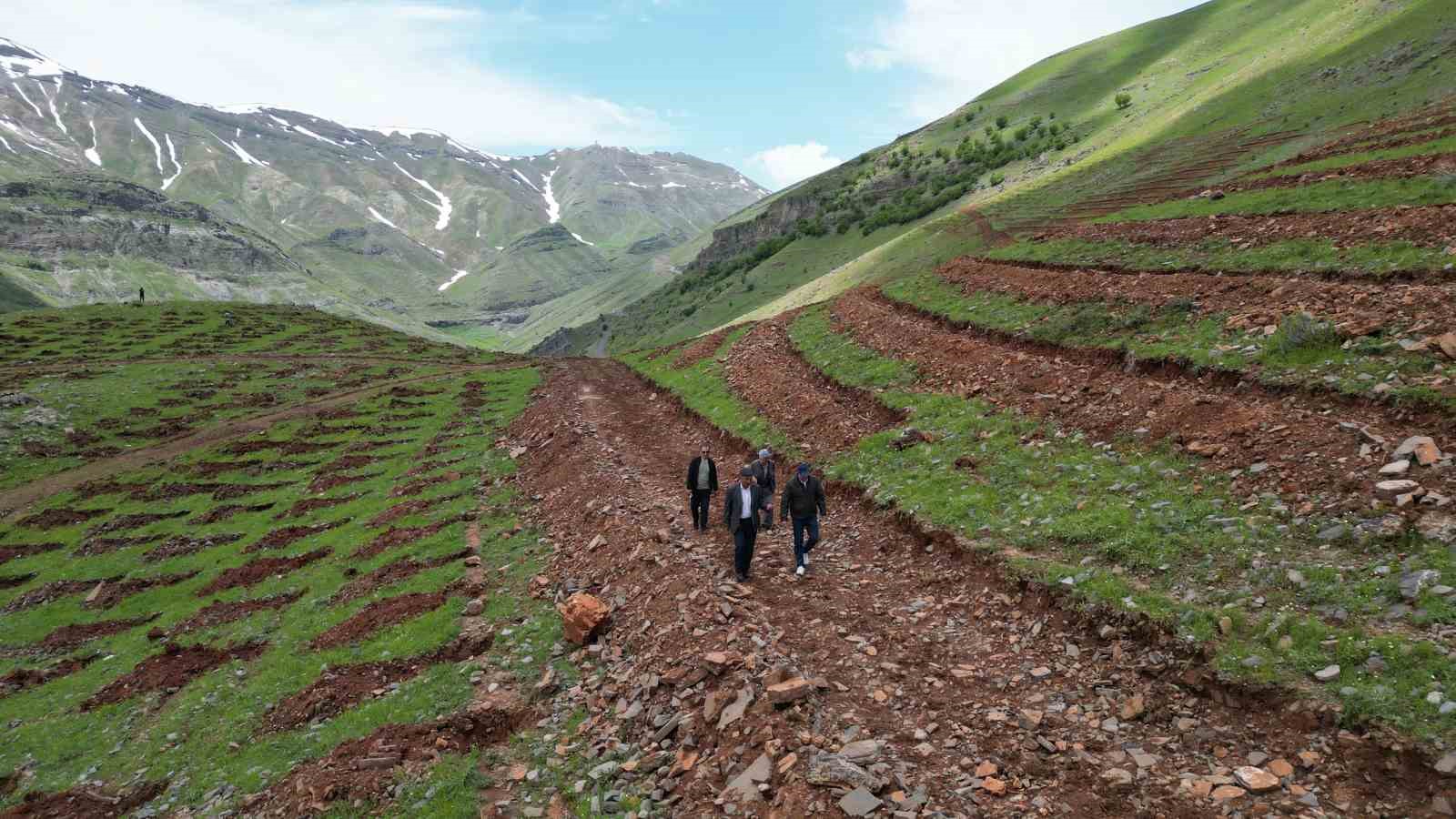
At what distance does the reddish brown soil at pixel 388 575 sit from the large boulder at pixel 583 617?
9326 mm

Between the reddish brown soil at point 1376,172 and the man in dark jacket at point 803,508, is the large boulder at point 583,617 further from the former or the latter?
the reddish brown soil at point 1376,172

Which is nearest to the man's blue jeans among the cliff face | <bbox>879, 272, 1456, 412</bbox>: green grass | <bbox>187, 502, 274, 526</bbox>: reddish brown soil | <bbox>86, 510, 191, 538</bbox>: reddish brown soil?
<bbox>879, 272, 1456, 412</bbox>: green grass

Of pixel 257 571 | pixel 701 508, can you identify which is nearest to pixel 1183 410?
pixel 701 508

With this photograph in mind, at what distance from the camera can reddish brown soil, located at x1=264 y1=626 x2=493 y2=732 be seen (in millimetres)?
16375

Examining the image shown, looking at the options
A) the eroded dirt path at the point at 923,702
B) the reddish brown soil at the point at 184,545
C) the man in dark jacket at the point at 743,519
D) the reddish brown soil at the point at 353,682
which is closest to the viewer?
the eroded dirt path at the point at 923,702

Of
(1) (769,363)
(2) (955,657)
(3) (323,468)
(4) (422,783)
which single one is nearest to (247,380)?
(3) (323,468)

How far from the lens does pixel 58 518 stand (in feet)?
124

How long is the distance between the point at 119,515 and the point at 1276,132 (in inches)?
3268

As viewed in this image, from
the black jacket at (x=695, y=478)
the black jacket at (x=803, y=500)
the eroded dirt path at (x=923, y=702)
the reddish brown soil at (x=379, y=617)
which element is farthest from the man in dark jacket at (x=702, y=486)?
the reddish brown soil at (x=379, y=617)

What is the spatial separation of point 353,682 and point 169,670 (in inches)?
352

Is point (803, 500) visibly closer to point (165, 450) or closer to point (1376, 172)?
point (1376, 172)

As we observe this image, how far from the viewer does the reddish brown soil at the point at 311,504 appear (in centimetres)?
3528

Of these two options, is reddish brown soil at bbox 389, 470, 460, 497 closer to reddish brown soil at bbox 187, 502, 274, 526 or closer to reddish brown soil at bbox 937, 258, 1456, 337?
reddish brown soil at bbox 187, 502, 274, 526

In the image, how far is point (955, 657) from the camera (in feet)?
42.4
